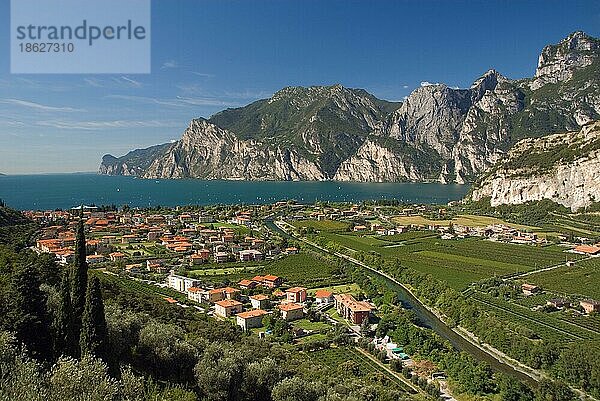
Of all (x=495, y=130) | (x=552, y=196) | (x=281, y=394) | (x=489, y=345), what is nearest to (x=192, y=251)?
(x=489, y=345)

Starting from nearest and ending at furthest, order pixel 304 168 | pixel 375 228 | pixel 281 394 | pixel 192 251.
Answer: pixel 281 394, pixel 192 251, pixel 375 228, pixel 304 168

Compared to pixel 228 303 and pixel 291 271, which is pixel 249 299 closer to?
pixel 228 303

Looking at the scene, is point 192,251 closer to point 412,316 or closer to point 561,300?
point 412,316

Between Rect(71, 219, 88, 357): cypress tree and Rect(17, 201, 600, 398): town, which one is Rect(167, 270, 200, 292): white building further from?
Rect(71, 219, 88, 357): cypress tree

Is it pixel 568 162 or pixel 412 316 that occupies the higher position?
pixel 568 162

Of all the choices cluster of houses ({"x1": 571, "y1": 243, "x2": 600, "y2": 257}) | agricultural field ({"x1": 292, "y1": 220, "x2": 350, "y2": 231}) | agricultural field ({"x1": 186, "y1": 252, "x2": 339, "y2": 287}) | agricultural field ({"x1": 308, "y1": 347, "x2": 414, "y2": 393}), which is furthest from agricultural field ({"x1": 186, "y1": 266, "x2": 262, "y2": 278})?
cluster of houses ({"x1": 571, "y1": 243, "x2": 600, "y2": 257})

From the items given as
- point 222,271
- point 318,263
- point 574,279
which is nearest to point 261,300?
point 222,271
